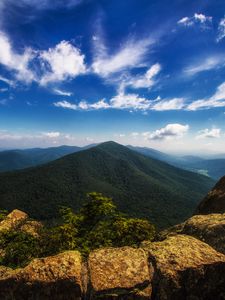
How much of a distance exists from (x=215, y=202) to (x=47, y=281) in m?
17.4

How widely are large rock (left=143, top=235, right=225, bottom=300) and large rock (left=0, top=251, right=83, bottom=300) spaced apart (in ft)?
11.1

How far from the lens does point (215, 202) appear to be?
22.4m

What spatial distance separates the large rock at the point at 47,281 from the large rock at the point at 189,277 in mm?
3369

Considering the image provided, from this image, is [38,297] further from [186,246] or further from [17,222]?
[17,222]

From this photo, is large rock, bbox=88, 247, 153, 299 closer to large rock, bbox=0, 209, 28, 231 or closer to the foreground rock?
the foreground rock

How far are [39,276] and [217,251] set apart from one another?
833cm

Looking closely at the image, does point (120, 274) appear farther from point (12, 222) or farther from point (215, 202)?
point (215, 202)

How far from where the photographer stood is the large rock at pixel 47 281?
395 inches

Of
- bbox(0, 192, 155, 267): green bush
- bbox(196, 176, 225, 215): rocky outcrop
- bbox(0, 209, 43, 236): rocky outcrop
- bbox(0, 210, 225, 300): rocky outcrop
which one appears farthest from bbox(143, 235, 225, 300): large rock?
bbox(0, 209, 43, 236): rocky outcrop

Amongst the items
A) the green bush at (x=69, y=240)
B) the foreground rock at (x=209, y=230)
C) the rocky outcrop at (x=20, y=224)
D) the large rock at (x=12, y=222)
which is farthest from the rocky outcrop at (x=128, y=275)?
the large rock at (x=12, y=222)

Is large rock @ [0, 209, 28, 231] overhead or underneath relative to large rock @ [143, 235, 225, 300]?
underneath

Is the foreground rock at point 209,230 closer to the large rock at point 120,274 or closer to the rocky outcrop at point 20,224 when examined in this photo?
the large rock at point 120,274

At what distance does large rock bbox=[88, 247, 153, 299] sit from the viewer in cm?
951

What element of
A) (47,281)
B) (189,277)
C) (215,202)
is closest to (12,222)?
(47,281)
